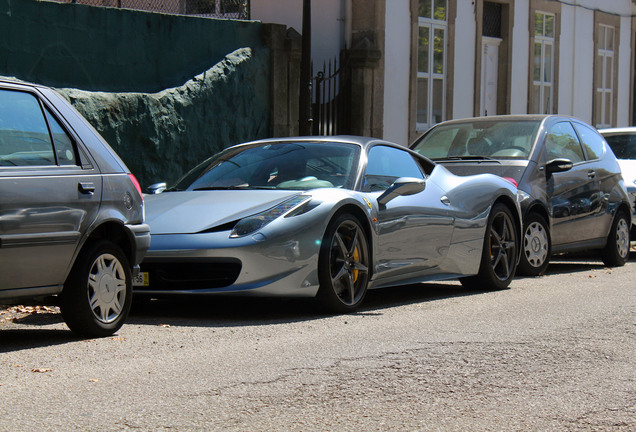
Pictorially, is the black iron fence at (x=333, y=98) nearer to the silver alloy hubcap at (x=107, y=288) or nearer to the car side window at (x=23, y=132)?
the silver alloy hubcap at (x=107, y=288)

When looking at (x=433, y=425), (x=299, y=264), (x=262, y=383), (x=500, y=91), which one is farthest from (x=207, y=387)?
(x=500, y=91)

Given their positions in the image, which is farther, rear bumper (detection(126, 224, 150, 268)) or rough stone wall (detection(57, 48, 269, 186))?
rough stone wall (detection(57, 48, 269, 186))

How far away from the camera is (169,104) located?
1472cm

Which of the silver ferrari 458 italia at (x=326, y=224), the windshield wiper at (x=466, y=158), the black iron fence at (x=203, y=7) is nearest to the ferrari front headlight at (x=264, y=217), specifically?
the silver ferrari 458 italia at (x=326, y=224)

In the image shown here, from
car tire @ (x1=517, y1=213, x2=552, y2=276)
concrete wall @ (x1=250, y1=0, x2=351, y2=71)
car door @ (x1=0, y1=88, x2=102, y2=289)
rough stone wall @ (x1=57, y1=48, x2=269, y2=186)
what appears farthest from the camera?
concrete wall @ (x1=250, y1=0, x2=351, y2=71)

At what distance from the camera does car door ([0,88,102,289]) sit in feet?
18.6

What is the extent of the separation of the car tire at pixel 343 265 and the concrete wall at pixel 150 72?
682 centimetres

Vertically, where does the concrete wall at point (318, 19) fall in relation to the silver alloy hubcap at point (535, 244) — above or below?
above

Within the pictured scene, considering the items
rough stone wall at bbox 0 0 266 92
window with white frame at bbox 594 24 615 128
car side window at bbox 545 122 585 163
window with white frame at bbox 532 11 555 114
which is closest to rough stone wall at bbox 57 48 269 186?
rough stone wall at bbox 0 0 266 92

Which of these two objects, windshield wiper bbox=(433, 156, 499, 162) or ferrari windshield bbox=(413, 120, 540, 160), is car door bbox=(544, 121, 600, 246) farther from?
windshield wiper bbox=(433, 156, 499, 162)

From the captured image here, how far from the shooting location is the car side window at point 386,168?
8180 mm

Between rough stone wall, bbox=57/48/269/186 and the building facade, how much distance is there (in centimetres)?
319

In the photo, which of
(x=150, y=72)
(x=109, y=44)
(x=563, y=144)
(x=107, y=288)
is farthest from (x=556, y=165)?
(x=109, y=44)

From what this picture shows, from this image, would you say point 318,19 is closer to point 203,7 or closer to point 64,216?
point 203,7
